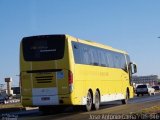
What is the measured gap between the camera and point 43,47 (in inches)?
866

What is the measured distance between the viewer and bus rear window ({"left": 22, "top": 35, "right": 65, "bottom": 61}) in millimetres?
21734

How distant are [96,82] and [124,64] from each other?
762 centimetres

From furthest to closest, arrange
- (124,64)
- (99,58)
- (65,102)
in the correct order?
(124,64) → (99,58) → (65,102)

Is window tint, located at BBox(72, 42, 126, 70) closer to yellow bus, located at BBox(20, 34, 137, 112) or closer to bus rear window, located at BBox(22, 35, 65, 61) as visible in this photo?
yellow bus, located at BBox(20, 34, 137, 112)

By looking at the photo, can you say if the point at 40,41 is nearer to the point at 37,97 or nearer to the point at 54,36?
the point at 54,36

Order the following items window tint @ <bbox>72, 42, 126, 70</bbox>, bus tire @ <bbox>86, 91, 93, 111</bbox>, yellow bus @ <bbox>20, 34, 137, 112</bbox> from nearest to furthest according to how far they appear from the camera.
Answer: yellow bus @ <bbox>20, 34, 137, 112</bbox> < window tint @ <bbox>72, 42, 126, 70</bbox> < bus tire @ <bbox>86, 91, 93, 111</bbox>

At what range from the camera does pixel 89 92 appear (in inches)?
950

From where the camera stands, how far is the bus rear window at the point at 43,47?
21.7 metres

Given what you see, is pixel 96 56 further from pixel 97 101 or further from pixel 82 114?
pixel 82 114

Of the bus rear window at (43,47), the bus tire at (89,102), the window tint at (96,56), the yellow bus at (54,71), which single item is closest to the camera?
the yellow bus at (54,71)

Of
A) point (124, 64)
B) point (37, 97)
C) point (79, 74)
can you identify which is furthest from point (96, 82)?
point (124, 64)

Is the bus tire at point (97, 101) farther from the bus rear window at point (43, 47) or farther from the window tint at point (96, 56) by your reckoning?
the bus rear window at point (43, 47)

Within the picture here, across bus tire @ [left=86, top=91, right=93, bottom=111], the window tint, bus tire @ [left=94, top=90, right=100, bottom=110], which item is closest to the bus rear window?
the window tint

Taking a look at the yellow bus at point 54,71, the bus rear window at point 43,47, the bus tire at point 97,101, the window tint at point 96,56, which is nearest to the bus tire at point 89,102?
the yellow bus at point 54,71
